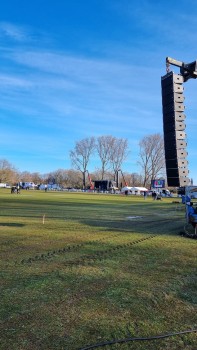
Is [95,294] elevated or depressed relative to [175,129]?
depressed

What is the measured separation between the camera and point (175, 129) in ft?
36.5

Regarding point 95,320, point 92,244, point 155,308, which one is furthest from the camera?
point 92,244

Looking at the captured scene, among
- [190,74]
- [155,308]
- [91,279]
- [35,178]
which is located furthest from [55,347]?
[35,178]

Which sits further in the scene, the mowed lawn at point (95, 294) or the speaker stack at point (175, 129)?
the speaker stack at point (175, 129)

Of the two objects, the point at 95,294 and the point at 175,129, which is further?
the point at 175,129

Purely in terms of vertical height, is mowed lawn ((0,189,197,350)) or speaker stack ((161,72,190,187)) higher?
speaker stack ((161,72,190,187))

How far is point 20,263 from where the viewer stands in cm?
655

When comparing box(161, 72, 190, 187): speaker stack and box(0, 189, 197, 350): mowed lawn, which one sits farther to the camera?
box(161, 72, 190, 187): speaker stack

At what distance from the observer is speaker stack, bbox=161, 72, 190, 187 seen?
11.2 m

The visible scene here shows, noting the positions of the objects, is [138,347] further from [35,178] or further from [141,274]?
[35,178]

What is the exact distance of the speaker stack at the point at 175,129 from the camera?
36.7 feet

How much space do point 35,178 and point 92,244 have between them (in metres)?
163

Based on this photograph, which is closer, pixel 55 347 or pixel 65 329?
pixel 55 347

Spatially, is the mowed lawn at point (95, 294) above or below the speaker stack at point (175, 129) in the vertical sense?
below
